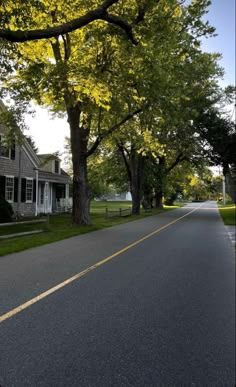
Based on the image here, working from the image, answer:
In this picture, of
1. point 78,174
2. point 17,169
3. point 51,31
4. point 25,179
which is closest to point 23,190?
point 25,179

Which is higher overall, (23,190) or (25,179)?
(25,179)

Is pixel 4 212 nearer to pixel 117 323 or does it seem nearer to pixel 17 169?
pixel 17 169

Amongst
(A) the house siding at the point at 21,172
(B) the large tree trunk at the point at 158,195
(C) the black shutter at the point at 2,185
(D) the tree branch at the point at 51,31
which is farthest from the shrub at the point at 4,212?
(B) the large tree trunk at the point at 158,195

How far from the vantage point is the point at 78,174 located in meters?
23.3

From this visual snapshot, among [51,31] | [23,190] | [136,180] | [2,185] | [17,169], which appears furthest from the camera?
[136,180]

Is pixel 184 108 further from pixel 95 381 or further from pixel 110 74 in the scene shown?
pixel 95 381

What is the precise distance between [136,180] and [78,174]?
1650 centimetres

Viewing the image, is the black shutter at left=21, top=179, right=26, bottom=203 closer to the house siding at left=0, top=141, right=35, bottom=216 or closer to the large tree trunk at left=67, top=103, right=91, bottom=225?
the house siding at left=0, top=141, right=35, bottom=216

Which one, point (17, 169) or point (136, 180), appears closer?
point (17, 169)

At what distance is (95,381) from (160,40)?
15.3 m

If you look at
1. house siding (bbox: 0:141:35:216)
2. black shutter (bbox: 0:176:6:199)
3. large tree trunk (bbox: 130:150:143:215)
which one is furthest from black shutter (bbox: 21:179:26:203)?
large tree trunk (bbox: 130:150:143:215)

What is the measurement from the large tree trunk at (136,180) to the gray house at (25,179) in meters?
6.90

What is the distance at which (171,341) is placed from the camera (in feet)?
16.5

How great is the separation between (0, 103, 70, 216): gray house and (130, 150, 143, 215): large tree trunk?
6900 millimetres
